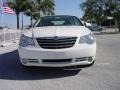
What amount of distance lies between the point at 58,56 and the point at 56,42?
36cm

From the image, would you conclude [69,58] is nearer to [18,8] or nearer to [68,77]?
[68,77]

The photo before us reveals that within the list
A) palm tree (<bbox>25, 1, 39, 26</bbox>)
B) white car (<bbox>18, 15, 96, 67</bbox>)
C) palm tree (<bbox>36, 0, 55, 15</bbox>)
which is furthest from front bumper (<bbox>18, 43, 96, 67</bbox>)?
palm tree (<bbox>36, 0, 55, 15</bbox>)

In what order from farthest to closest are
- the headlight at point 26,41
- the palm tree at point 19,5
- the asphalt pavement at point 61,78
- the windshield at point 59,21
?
the palm tree at point 19,5, the windshield at point 59,21, the headlight at point 26,41, the asphalt pavement at point 61,78

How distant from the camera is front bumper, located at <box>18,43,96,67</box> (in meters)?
7.71

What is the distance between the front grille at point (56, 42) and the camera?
7.84m

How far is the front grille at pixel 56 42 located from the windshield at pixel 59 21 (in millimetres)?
2085

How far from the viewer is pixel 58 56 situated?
25.2 ft

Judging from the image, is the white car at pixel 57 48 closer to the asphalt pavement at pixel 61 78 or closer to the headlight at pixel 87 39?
the headlight at pixel 87 39

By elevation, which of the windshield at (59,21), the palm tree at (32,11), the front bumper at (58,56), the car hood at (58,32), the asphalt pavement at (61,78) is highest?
the windshield at (59,21)

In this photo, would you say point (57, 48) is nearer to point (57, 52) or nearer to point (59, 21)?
point (57, 52)

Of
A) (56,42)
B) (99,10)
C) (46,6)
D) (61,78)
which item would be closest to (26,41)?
(56,42)

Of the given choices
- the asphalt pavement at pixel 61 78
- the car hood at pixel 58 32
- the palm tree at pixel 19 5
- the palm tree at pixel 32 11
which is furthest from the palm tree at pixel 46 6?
the car hood at pixel 58 32

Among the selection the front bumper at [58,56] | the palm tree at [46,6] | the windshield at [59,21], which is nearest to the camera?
the front bumper at [58,56]

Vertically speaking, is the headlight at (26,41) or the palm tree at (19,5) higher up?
the headlight at (26,41)
